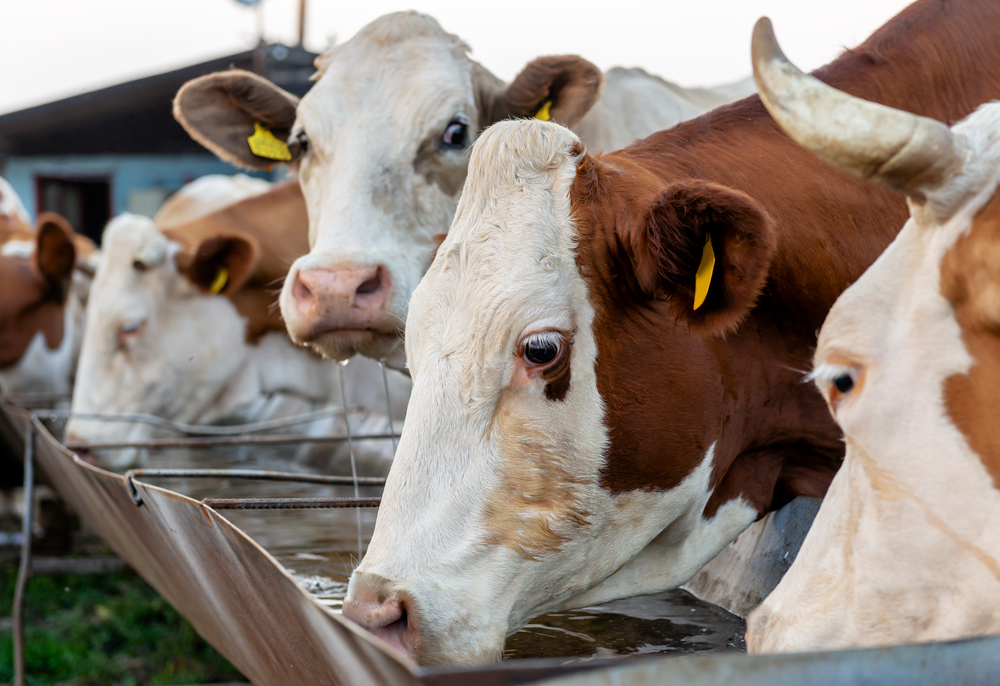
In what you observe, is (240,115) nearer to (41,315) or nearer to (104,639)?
(104,639)

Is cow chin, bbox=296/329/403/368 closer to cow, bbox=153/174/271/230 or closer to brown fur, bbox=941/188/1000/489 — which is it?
brown fur, bbox=941/188/1000/489

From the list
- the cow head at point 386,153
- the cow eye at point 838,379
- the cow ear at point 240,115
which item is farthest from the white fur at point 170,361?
the cow eye at point 838,379

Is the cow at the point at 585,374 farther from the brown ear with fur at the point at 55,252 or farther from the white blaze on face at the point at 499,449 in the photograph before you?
the brown ear with fur at the point at 55,252

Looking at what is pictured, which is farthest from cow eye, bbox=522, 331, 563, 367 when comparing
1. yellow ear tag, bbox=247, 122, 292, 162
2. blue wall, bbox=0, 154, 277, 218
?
blue wall, bbox=0, 154, 277, 218

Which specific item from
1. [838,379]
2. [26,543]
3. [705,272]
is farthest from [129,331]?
[838,379]

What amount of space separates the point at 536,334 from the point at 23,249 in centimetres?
554

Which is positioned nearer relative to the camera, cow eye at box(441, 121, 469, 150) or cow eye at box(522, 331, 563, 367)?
cow eye at box(522, 331, 563, 367)

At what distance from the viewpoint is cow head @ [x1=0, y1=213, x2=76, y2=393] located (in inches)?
218

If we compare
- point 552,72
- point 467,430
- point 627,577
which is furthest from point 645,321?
point 552,72

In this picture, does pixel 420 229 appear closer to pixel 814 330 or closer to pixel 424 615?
pixel 814 330

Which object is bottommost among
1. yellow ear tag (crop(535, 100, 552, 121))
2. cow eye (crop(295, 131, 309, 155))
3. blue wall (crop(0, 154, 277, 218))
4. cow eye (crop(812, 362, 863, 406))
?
blue wall (crop(0, 154, 277, 218))

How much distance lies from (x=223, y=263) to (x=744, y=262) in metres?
3.62

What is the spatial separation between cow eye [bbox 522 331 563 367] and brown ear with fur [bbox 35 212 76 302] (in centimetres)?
457

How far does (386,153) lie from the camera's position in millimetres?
2889
